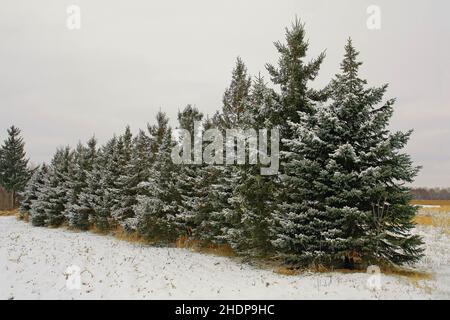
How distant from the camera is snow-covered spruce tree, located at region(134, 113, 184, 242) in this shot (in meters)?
24.5

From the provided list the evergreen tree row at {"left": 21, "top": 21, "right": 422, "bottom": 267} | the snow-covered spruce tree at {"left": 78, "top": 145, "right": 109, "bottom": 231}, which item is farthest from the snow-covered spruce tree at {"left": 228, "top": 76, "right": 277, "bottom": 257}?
the snow-covered spruce tree at {"left": 78, "top": 145, "right": 109, "bottom": 231}

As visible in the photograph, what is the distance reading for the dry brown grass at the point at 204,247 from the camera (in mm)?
21172

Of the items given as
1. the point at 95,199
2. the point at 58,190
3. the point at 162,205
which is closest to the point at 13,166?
the point at 58,190

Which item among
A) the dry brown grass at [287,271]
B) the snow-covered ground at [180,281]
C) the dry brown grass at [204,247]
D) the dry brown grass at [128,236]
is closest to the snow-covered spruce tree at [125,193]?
the dry brown grass at [128,236]

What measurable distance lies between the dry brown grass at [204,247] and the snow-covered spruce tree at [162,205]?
726 millimetres

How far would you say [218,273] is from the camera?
15219mm

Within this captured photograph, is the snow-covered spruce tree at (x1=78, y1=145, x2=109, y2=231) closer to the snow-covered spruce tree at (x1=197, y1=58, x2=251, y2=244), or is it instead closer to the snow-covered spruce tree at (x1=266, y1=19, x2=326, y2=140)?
the snow-covered spruce tree at (x1=197, y1=58, x2=251, y2=244)

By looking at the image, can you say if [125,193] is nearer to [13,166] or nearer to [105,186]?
[105,186]

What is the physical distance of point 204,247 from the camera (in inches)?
913

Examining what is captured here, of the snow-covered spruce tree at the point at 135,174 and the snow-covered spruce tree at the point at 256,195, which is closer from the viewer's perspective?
the snow-covered spruce tree at the point at 256,195

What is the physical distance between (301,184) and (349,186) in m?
1.88

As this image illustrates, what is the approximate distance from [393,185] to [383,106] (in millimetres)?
3265

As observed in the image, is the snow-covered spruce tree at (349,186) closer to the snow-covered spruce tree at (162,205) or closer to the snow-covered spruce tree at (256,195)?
the snow-covered spruce tree at (256,195)

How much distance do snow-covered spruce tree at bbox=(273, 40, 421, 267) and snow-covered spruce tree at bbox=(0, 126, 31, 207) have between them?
71.1 m
